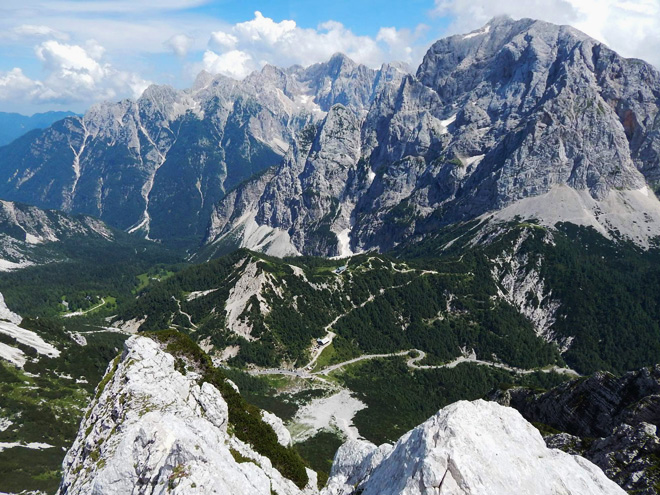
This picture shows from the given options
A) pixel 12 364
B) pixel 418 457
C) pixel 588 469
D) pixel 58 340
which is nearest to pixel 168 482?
pixel 418 457

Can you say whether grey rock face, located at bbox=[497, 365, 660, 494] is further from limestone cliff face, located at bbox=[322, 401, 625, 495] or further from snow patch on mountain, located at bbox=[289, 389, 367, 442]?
snow patch on mountain, located at bbox=[289, 389, 367, 442]

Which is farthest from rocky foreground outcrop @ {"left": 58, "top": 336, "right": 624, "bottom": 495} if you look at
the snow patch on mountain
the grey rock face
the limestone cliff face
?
the snow patch on mountain

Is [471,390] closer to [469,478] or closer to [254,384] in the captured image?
[254,384]

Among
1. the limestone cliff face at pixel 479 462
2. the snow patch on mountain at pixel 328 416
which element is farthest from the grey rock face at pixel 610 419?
the snow patch on mountain at pixel 328 416

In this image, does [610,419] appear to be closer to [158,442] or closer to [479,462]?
[479,462]

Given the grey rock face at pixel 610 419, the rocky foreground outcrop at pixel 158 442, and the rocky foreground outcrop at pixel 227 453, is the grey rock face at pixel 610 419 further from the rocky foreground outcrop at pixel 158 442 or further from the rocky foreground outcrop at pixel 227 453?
the rocky foreground outcrop at pixel 158 442

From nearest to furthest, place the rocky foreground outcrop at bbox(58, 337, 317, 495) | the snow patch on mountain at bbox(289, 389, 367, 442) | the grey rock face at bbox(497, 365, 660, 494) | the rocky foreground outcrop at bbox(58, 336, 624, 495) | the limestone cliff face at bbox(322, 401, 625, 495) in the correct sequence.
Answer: the limestone cliff face at bbox(322, 401, 625, 495)
the rocky foreground outcrop at bbox(58, 336, 624, 495)
the rocky foreground outcrop at bbox(58, 337, 317, 495)
the grey rock face at bbox(497, 365, 660, 494)
the snow patch on mountain at bbox(289, 389, 367, 442)
